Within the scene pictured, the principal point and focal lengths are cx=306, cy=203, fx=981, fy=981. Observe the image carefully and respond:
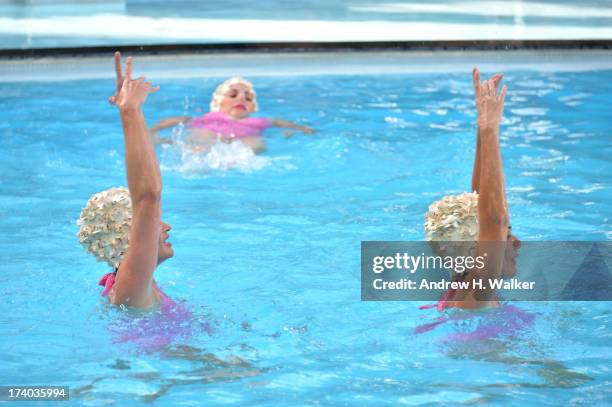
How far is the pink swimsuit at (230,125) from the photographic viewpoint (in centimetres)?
833

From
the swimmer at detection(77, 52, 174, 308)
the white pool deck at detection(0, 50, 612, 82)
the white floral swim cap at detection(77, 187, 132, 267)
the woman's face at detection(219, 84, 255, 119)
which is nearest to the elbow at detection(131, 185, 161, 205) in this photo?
the swimmer at detection(77, 52, 174, 308)

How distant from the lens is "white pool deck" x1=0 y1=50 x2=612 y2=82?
35.8 feet

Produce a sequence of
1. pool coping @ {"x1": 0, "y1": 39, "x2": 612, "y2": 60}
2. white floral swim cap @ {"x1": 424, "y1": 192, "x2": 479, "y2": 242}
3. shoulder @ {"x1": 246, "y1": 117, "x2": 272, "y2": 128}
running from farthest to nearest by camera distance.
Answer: pool coping @ {"x1": 0, "y1": 39, "x2": 612, "y2": 60} < shoulder @ {"x1": 246, "y1": 117, "x2": 272, "y2": 128} < white floral swim cap @ {"x1": 424, "y1": 192, "x2": 479, "y2": 242}

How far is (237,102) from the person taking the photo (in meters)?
8.62

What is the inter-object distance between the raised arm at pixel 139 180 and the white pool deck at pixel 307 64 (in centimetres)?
701

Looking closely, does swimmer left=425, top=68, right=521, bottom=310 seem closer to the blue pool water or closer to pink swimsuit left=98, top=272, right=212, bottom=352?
the blue pool water

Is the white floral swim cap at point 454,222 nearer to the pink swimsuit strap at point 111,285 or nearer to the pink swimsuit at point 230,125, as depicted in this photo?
the pink swimsuit strap at point 111,285

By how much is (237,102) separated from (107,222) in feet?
15.3

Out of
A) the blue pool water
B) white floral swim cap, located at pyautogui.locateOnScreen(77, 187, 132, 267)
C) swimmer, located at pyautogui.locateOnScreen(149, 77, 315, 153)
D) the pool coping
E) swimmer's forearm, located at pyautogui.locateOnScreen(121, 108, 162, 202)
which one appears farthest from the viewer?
the pool coping

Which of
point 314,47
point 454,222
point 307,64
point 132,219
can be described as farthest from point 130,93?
point 314,47

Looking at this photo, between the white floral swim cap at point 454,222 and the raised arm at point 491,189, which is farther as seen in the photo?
the white floral swim cap at point 454,222

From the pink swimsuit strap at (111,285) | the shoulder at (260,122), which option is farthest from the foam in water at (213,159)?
the pink swimsuit strap at (111,285)

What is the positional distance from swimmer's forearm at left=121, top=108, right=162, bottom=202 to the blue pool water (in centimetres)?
81

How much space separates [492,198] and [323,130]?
5.02m
